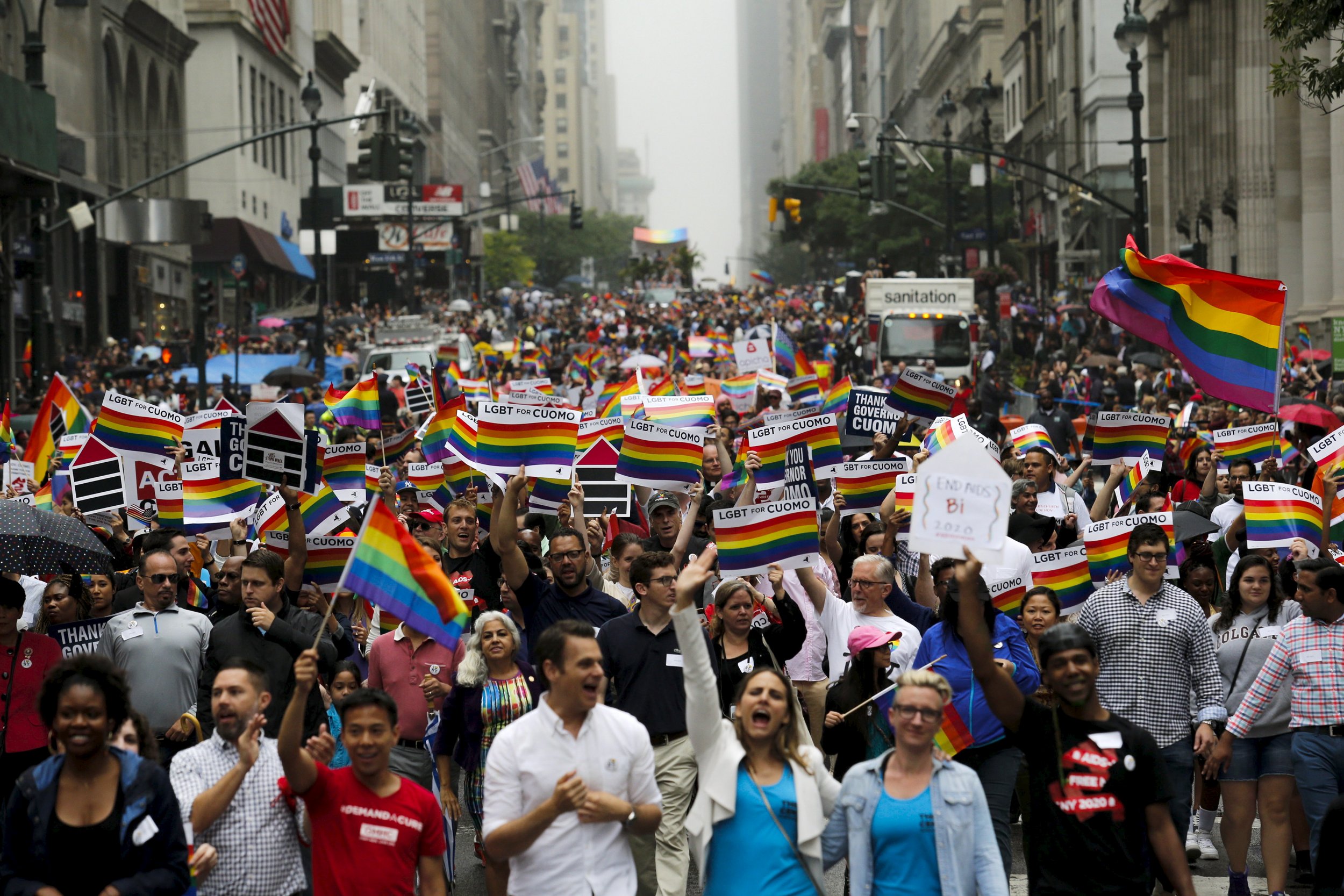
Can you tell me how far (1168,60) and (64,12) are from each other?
27545 mm

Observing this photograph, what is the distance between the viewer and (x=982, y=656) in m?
6.18

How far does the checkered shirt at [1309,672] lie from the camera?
8.00m

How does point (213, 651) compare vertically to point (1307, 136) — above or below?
below

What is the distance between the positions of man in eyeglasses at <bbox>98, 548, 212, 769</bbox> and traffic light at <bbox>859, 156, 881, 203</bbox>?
104 ft

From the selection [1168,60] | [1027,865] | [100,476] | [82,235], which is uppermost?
[1168,60]

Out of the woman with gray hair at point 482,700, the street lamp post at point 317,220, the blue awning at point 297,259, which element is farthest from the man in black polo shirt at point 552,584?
the blue awning at point 297,259

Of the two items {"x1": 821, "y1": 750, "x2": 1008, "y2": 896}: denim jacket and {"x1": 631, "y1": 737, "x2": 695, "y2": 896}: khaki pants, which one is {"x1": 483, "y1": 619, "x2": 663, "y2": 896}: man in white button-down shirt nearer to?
{"x1": 821, "y1": 750, "x2": 1008, "y2": 896}: denim jacket

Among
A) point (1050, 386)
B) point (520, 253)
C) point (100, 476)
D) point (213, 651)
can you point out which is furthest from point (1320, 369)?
point (520, 253)

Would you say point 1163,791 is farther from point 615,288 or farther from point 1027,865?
point 615,288

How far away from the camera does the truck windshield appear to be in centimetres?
3912

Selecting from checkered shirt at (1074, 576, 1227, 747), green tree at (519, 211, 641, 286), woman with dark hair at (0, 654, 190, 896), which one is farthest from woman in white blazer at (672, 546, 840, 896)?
green tree at (519, 211, 641, 286)

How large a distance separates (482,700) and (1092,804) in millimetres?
2699

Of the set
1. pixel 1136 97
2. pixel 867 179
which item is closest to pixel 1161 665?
pixel 1136 97

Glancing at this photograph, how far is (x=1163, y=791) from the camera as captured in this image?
6.24 meters
